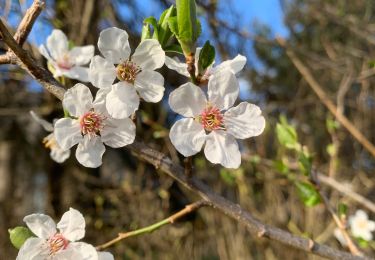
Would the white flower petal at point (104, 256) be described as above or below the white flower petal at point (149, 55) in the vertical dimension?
below

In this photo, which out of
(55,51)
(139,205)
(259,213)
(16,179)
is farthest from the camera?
(16,179)

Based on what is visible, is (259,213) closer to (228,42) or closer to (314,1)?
(228,42)

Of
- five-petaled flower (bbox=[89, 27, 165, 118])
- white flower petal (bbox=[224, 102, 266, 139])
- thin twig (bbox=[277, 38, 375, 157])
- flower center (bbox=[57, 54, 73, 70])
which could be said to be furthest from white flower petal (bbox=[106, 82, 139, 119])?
thin twig (bbox=[277, 38, 375, 157])

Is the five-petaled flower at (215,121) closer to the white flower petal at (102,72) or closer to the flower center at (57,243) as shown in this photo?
the white flower petal at (102,72)

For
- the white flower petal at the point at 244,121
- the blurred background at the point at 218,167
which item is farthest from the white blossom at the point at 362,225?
the white flower petal at the point at 244,121

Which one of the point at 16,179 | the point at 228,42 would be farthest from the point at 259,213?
the point at 16,179

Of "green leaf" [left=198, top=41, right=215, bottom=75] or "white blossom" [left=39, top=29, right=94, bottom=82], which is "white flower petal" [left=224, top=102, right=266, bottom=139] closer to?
"green leaf" [left=198, top=41, right=215, bottom=75]

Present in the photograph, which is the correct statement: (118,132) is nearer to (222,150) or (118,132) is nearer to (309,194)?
(222,150)
